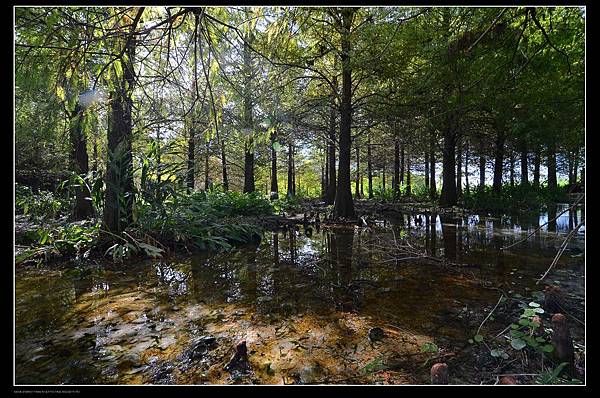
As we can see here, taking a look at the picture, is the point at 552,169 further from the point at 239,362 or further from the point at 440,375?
the point at 239,362

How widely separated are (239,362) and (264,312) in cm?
96

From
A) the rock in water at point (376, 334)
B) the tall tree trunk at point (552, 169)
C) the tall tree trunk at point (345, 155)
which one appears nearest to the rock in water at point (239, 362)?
the rock in water at point (376, 334)

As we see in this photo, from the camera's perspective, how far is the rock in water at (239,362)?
2037 millimetres

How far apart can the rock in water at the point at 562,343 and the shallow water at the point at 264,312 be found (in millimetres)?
587

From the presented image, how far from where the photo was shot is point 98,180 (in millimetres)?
5562

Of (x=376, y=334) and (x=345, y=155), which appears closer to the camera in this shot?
(x=376, y=334)

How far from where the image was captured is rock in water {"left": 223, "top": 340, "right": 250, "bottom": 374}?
204 centimetres

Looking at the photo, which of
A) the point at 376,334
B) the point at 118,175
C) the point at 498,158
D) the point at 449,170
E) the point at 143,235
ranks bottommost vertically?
the point at 376,334

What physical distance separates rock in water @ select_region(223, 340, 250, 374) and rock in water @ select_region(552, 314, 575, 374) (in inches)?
78.6

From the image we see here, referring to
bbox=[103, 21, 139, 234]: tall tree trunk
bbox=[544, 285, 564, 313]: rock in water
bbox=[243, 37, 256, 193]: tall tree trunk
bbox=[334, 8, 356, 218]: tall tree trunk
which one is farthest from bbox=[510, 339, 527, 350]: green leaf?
bbox=[334, 8, 356, 218]: tall tree trunk

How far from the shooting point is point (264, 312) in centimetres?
306

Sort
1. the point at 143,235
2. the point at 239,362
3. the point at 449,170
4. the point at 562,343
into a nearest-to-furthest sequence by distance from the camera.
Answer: the point at 562,343, the point at 239,362, the point at 143,235, the point at 449,170

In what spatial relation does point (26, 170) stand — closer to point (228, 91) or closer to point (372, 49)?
point (228, 91)

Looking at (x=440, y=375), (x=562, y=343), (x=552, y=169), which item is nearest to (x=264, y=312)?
(x=440, y=375)
